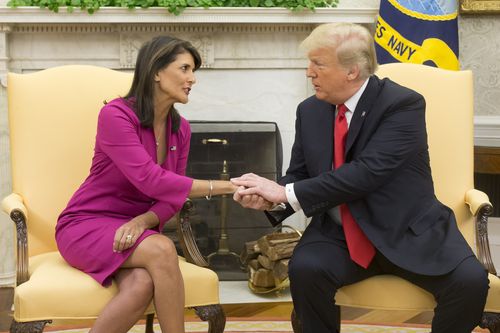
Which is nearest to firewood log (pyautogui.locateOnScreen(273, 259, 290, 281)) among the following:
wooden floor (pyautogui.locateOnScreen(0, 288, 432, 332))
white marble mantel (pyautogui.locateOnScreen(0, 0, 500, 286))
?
wooden floor (pyautogui.locateOnScreen(0, 288, 432, 332))

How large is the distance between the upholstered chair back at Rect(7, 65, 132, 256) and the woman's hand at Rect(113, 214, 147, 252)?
0.48 metres

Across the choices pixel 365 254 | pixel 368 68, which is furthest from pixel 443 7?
pixel 365 254

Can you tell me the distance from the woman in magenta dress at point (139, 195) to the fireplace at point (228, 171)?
1.61 meters

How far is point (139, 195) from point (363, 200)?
77cm

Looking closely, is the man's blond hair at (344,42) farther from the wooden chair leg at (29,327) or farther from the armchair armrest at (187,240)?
the wooden chair leg at (29,327)

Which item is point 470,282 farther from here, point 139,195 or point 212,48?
point 212,48

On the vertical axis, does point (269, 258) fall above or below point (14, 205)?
below

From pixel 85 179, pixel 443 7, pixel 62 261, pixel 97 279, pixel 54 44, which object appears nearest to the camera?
pixel 97 279

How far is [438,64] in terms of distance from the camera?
444cm

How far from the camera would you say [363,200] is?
2.85 metres

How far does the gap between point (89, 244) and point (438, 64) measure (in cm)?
230

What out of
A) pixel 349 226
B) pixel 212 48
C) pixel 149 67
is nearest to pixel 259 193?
pixel 349 226

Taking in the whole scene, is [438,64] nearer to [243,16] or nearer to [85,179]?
[243,16]

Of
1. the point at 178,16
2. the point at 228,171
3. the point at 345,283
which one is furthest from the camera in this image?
the point at 228,171
